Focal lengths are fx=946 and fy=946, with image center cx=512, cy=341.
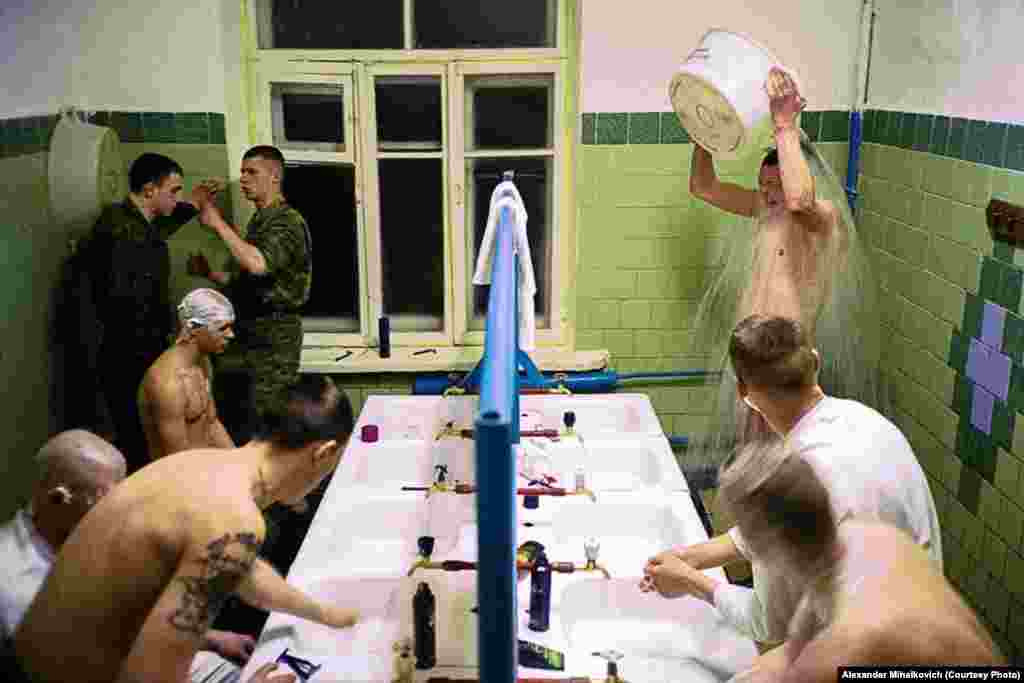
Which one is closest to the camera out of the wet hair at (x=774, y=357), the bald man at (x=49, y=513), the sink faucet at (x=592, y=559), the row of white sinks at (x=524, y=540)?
the bald man at (x=49, y=513)

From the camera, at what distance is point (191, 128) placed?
4.54 meters

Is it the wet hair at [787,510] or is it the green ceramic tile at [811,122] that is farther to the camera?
the green ceramic tile at [811,122]

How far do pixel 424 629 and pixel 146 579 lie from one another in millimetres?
744

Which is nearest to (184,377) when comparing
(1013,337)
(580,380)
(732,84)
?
(580,380)

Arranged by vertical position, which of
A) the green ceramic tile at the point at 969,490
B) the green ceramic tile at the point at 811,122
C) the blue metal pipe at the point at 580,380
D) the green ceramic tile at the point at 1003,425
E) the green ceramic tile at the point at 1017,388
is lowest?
the green ceramic tile at the point at 969,490

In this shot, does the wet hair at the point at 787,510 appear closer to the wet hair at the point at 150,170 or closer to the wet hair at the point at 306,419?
the wet hair at the point at 306,419

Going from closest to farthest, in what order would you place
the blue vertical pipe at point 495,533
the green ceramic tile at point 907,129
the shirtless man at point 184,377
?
1. the blue vertical pipe at point 495,533
2. the shirtless man at point 184,377
3. the green ceramic tile at point 907,129

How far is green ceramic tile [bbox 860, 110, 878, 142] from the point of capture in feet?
14.7

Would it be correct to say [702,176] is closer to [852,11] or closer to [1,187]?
[852,11]

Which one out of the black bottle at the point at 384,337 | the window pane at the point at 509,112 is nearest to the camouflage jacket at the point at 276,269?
the black bottle at the point at 384,337

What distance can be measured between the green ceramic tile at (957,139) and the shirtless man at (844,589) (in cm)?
255

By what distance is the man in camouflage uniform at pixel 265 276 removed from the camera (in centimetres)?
440

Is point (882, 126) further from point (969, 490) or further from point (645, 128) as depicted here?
point (969, 490)

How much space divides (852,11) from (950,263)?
4.88 ft
